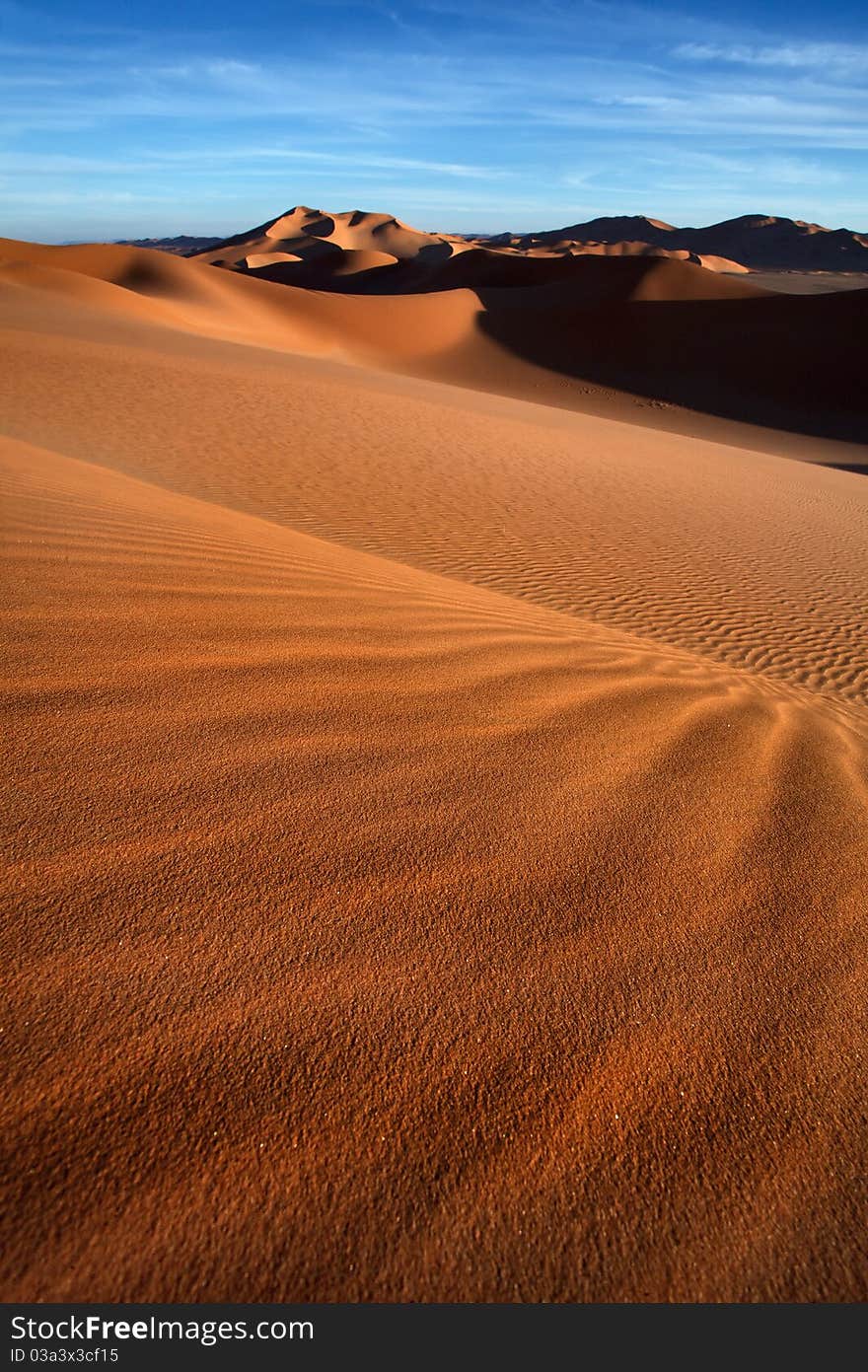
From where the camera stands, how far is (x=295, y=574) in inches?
186

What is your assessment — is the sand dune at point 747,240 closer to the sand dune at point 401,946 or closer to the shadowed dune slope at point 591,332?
the shadowed dune slope at point 591,332

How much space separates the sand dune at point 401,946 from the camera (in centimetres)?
135

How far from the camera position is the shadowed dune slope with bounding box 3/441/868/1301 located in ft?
4.38

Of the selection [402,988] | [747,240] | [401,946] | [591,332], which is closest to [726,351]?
[591,332]

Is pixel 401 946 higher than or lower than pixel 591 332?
lower

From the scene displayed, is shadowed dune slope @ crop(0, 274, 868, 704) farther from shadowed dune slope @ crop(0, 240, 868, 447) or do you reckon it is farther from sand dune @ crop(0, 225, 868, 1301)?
shadowed dune slope @ crop(0, 240, 868, 447)

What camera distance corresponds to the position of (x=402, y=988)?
1.80m

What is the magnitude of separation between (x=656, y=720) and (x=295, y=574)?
86.5 inches

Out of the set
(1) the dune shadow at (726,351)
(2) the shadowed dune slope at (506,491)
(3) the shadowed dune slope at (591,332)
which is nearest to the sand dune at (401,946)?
(2) the shadowed dune slope at (506,491)

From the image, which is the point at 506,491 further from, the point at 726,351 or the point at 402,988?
the point at 726,351

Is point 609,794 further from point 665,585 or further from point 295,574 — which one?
point 665,585

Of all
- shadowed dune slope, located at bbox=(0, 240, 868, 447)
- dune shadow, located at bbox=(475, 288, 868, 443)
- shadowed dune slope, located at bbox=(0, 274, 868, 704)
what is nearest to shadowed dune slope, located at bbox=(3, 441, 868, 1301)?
shadowed dune slope, located at bbox=(0, 274, 868, 704)

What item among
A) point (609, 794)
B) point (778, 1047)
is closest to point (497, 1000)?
point (778, 1047)

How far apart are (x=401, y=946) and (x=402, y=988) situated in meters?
0.13
